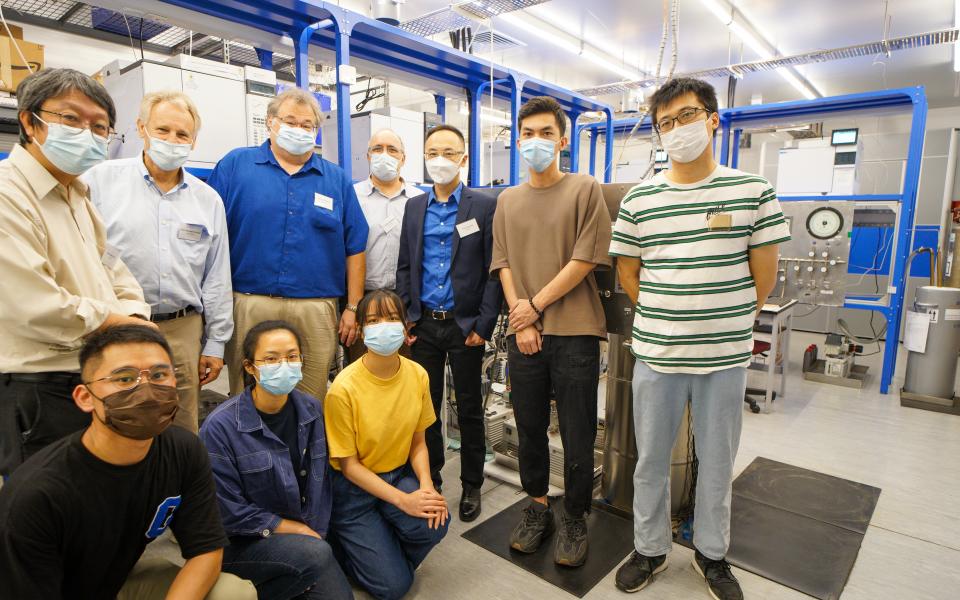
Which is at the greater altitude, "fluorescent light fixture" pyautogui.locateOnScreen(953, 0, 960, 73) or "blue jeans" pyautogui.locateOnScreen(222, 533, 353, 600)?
"fluorescent light fixture" pyautogui.locateOnScreen(953, 0, 960, 73)

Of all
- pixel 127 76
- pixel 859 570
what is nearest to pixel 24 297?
pixel 127 76

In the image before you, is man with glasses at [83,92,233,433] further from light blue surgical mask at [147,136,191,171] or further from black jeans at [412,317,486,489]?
black jeans at [412,317,486,489]

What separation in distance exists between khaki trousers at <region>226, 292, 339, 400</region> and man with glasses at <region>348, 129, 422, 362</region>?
25cm

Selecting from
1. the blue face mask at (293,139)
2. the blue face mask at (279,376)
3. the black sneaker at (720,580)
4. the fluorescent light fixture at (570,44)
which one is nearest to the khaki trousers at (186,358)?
the blue face mask at (279,376)

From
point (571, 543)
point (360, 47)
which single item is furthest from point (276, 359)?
point (360, 47)

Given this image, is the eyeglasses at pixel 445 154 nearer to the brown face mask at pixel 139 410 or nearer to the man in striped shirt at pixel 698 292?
the man in striped shirt at pixel 698 292

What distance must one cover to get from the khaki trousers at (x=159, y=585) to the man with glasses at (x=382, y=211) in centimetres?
115

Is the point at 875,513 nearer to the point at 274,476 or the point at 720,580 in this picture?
the point at 720,580

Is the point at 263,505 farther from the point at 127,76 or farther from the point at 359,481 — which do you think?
the point at 127,76

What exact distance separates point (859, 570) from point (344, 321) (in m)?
2.32

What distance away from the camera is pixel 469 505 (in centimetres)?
249

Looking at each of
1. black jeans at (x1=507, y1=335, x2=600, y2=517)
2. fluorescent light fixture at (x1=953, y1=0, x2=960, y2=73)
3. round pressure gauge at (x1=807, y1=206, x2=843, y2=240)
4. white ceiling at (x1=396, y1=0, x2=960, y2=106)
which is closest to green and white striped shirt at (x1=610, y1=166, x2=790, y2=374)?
black jeans at (x1=507, y1=335, x2=600, y2=517)

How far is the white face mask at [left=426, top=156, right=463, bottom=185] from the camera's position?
2.31 meters

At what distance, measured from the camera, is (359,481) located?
196 cm
